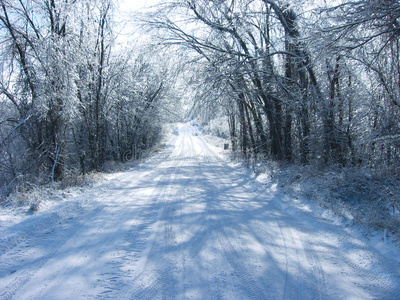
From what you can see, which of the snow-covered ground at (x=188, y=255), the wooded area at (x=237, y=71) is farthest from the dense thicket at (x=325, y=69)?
the snow-covered ground at (x=188, y=255)

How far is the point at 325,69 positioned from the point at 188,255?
6.49 metres

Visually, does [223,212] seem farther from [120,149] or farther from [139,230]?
[120,149]

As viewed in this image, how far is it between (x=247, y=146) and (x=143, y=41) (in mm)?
11076

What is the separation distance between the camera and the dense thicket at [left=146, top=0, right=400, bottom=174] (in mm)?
4746

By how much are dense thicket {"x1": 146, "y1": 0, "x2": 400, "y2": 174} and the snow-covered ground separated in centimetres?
300

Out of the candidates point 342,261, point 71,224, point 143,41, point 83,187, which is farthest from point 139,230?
point 143,41

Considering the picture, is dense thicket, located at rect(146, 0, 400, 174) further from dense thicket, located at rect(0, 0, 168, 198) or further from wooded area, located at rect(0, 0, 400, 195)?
dense thicket, located at rect(0, 0, 168, 198)

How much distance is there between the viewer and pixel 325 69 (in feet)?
21.7

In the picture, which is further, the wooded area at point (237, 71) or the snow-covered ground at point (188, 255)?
the wooded area at point (237, 71)

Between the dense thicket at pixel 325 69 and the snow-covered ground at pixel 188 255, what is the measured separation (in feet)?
9.85

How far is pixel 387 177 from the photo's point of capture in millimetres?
5086

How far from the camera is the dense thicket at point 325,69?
4.75 meters

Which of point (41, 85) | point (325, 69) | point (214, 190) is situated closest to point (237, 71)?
point (325, 69)

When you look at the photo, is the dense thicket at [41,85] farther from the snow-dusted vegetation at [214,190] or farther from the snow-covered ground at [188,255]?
the snow-covered ground at [188,255]
